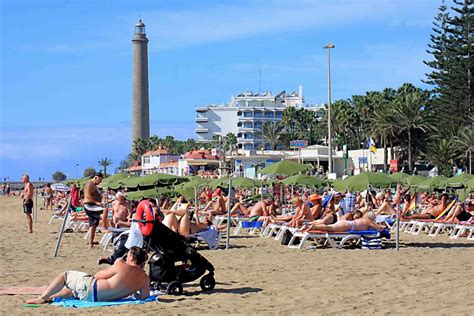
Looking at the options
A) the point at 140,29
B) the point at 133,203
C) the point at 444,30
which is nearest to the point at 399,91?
the point at 444,30

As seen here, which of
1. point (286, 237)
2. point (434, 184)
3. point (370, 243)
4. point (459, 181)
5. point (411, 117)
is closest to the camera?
point (370, 243)

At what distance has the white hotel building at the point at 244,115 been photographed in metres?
110

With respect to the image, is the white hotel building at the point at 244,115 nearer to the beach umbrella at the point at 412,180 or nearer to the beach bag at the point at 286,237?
the beach umbrella at the point at 412,180

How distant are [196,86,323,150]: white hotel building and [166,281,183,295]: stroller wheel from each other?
3924 inches

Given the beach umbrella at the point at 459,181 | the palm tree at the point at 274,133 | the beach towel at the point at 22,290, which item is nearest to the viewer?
the beach towel at the point at 22,290

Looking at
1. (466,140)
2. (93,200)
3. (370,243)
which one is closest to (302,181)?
(370,243)

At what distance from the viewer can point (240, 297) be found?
7.15 m

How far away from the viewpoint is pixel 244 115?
111562 millimetres

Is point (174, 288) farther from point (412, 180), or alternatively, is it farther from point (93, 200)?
point (412, 180)

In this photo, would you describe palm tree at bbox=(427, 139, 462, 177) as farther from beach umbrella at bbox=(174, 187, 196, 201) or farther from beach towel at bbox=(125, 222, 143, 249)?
beach towel at bbox=(125, 222, 143, 249)

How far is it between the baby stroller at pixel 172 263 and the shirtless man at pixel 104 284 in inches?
25.5

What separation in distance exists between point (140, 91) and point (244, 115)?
15491mm

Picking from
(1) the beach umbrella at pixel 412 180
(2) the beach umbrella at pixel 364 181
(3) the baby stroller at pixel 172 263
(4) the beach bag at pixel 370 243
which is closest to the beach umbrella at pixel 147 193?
Answer: (2) the beach umbrella at pixel 364 181

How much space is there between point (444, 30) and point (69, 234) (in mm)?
36973
